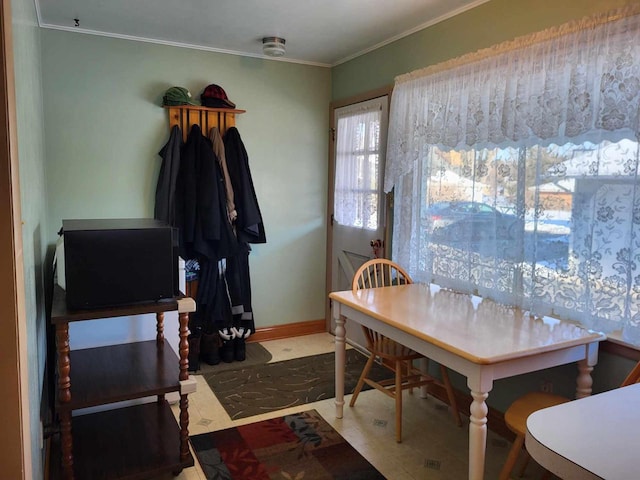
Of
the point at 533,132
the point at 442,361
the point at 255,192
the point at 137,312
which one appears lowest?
the point at 442,361

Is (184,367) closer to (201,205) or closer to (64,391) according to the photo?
(64,391)

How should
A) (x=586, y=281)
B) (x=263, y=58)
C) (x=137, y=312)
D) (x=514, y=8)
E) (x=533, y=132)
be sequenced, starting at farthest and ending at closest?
(x=263, y=58) < (x=514, y=8) < (x=533, y=132) < (x=586, y=281) < (x=137, y=312)

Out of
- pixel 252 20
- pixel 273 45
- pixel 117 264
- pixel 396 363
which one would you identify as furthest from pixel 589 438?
pixel 273 45

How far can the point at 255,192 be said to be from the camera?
3.89 m

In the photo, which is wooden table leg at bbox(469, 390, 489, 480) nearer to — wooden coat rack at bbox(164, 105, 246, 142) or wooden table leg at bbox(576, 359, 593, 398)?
wooden table leg at bbox(576, 359, 593, 398)

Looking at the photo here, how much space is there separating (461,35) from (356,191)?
4.62 ft

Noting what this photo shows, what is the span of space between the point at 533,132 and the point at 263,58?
92.6 inches

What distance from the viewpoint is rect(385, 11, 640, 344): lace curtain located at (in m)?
1.96

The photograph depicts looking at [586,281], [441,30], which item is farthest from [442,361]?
[441,30]

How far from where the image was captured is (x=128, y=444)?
220cm

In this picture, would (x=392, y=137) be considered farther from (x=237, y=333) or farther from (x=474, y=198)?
(x=237, y=333)

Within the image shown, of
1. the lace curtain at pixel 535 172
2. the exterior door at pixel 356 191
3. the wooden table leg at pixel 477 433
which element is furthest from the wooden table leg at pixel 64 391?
the exterior door at pixel 356 191

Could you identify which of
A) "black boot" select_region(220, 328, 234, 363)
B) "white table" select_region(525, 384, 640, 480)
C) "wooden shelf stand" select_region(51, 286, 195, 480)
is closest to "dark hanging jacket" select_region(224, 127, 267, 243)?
"black boot" select_region(220, 328, 234, 363)

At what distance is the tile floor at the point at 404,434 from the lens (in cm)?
229
